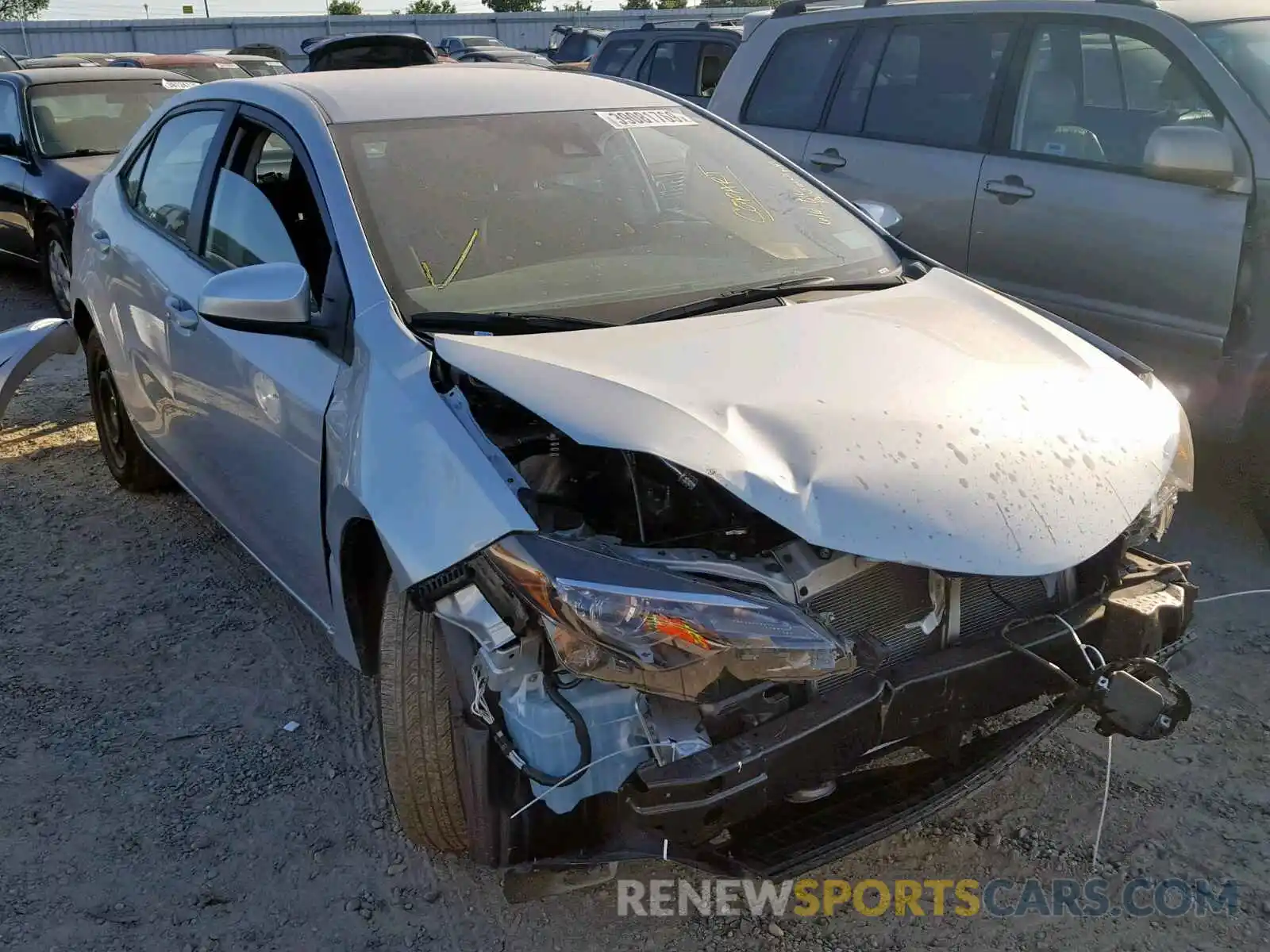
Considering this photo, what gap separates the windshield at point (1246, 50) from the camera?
4348mm

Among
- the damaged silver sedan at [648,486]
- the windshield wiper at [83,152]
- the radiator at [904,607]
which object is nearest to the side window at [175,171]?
the damaged silver sedan at [648,486]

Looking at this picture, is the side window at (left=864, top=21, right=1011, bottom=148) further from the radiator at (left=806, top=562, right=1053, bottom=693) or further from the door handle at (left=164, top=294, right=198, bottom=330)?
the door handle at (left=164, top=294, right=198, bottom=330)

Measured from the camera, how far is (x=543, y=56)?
71.9 feet

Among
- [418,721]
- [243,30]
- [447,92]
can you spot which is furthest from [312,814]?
[243,30]

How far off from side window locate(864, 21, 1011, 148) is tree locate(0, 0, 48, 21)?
209 ft

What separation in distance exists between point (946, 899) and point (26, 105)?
8.36 metres

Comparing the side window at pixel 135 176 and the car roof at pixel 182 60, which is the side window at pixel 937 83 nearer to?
the side window at pixel 135 176

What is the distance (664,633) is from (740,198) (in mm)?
1899

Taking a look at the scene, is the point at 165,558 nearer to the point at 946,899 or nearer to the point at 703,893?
the point at 703,893

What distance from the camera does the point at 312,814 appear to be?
2928 millimetres

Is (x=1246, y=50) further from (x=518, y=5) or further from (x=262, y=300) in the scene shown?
(x=518, y=5)

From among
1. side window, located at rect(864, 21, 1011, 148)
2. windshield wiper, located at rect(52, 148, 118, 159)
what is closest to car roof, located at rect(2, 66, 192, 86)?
windshield wiper, located at rect(52, 148, 118, 159)

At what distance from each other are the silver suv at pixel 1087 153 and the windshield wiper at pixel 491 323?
2664 mm

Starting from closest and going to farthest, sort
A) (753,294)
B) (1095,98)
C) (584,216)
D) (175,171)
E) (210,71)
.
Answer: (753,294), (584,216), (175,171), (1095,98), (210,71)
